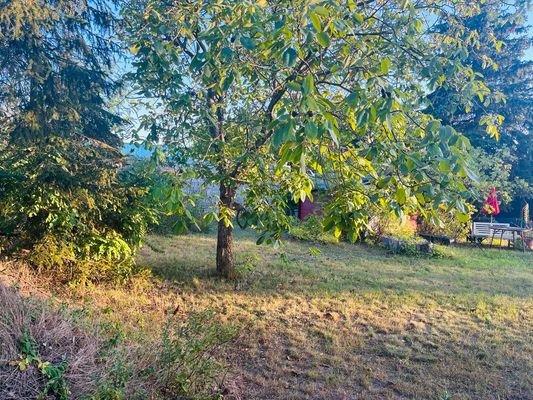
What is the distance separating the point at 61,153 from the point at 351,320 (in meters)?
3.87

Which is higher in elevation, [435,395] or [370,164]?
[370,164]

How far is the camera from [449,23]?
13.3ft

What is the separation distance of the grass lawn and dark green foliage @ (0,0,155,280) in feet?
2.13

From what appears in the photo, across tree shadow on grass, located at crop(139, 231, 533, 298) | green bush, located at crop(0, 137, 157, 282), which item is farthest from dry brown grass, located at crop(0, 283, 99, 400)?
tree shadow on grass, located at crop(139, 231, 533, 298)

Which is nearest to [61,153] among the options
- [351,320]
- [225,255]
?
[225,255]

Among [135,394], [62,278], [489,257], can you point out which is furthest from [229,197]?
[489,257]

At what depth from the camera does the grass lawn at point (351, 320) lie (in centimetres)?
318

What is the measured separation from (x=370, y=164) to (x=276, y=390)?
6.26ft

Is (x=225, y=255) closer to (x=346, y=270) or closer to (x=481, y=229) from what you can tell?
(x=346, y=270)

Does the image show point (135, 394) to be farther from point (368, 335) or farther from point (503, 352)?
point (503, 352)

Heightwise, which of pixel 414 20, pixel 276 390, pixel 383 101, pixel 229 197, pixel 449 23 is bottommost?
pixel 276 390

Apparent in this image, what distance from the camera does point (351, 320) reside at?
15.1ft

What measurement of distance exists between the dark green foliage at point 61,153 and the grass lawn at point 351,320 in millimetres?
649

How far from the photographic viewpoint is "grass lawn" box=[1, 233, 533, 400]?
125 inches
